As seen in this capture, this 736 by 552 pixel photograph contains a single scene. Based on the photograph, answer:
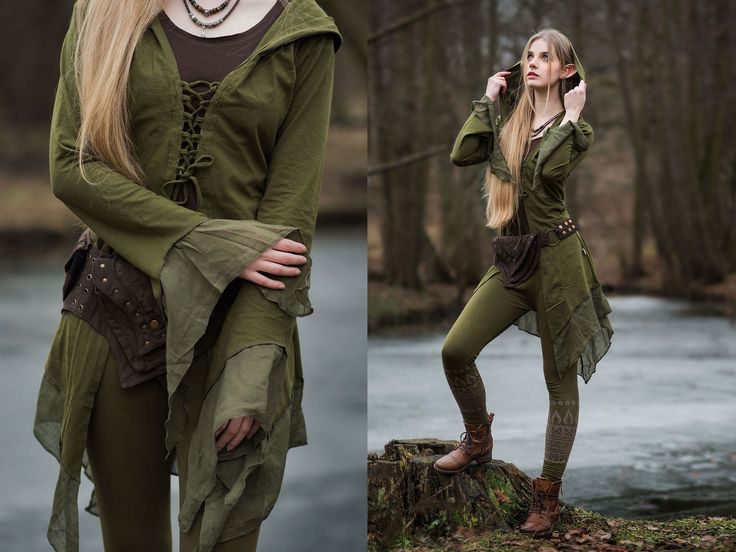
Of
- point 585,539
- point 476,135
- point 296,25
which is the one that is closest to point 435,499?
point 585,539

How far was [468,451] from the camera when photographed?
3.10 metres

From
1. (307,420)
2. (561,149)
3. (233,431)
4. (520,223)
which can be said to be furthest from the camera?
(307,420)

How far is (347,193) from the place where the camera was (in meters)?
9.27

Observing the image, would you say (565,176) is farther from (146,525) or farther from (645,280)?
(645,280)

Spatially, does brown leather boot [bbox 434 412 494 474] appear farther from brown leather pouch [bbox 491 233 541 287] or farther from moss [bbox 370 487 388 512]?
brown leather pouch [bbox 491 233 541 287]

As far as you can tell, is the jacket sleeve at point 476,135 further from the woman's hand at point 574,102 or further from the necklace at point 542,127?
the woman's hand at point 574,102

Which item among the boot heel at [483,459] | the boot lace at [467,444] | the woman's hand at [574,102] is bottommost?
the boot heel at [483,459]

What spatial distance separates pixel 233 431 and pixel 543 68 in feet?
5.49

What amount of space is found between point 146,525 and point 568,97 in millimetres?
1684

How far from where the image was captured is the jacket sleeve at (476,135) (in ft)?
9.53

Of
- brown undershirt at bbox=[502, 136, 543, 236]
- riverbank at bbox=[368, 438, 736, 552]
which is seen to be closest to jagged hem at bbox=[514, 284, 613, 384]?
brown undershirt at bbox=[502, 136, 543, 236]

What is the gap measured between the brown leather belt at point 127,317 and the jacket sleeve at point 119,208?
39 millimetres

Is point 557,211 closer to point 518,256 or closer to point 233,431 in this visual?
point 518,256

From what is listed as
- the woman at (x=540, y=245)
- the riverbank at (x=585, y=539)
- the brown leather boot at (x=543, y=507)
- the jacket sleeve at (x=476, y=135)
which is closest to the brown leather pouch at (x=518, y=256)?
the woman at (x=540, y=245)
